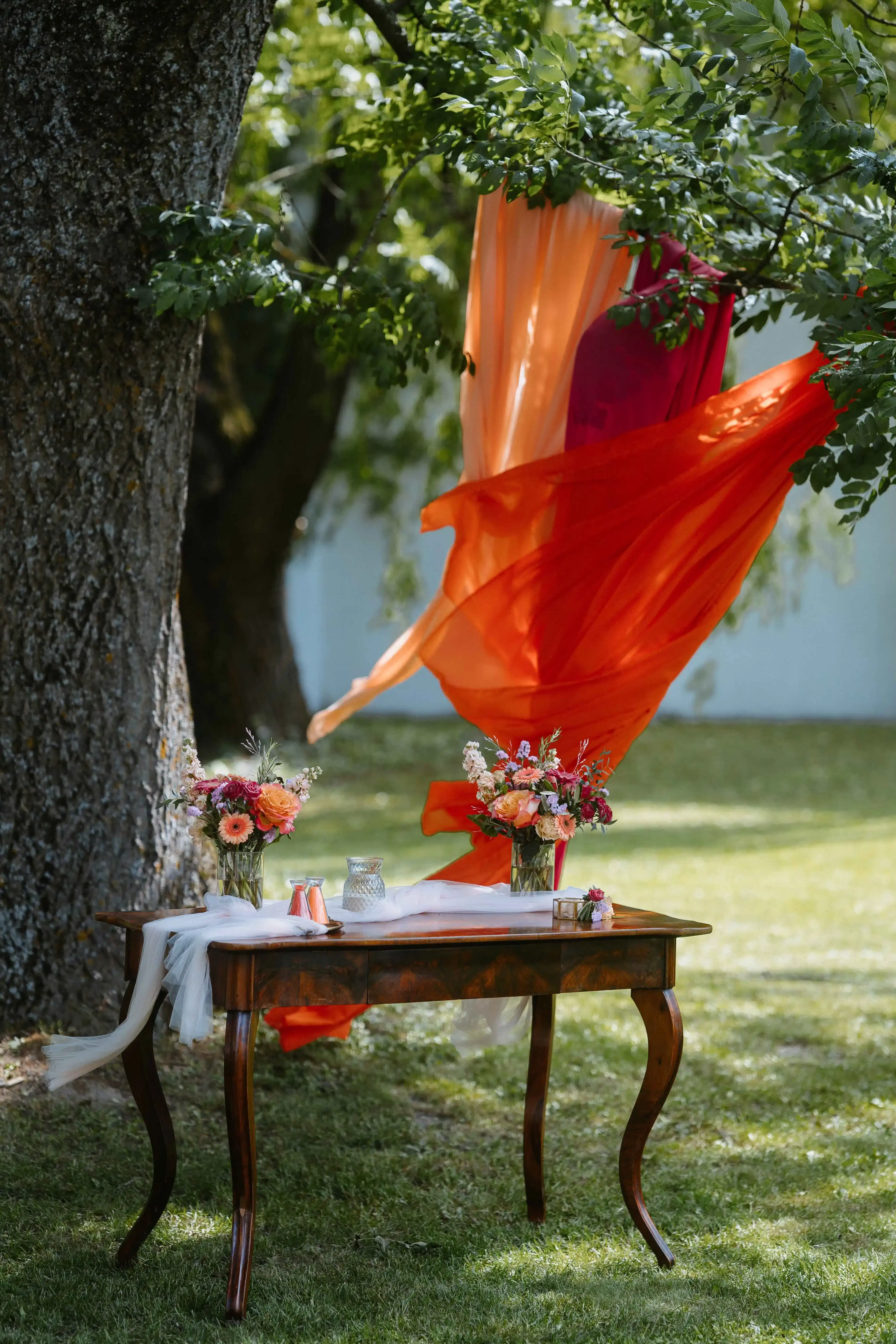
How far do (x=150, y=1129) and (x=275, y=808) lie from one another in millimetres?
910

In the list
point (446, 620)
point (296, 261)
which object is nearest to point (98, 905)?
point (446, 620)

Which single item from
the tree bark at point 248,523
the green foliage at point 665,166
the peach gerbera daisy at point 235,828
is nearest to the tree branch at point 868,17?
the green foliage at point 665,166

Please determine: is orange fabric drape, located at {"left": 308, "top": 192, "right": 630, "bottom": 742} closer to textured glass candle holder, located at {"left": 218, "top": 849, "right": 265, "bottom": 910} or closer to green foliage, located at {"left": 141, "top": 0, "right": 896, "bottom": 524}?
green foliage, located at {"left": 141, "top": 0, "right": 896, "bottom": 524}

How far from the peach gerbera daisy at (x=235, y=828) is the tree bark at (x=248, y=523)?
8.98 metres

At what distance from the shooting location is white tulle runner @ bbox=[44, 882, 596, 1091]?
10.0 feet

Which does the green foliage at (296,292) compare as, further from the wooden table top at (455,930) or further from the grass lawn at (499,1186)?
the grass lawn at (499,1186)

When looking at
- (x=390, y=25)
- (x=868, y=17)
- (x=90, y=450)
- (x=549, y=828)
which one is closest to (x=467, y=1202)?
(x=549, y=828)

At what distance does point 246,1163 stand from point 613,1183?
1386 millimetres

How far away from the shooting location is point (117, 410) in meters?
4.34

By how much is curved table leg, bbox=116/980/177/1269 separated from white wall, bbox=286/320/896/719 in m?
13.7

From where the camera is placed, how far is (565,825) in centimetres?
351

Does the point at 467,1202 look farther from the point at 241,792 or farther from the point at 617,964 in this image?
the point at 241,792

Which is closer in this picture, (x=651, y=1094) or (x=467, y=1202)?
(x=651, y=1094)

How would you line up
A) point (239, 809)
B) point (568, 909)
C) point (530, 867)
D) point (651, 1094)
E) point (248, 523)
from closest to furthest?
point (239, 809) → point (568, 909) → point (651, 1094) → point (530, 867) → point (248, 523)
